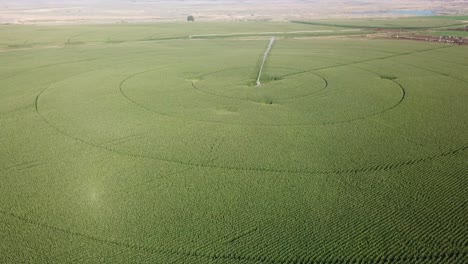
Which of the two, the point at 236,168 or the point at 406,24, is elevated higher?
the point at 406,24

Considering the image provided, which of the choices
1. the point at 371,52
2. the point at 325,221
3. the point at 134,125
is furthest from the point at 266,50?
the point at 325,221

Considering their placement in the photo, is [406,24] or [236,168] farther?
[406,24]

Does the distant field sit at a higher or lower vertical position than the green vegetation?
lower

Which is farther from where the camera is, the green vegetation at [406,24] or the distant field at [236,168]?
the green vegetation at [406,24]

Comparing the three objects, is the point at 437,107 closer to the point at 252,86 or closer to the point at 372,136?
the point at 372,136

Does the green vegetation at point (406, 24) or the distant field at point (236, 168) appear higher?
the green vegetation at point (406, 24)

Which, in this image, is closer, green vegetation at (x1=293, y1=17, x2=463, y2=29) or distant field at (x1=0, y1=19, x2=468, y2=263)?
distant field at (x1=0, y1=19, x2=468, y2=263)

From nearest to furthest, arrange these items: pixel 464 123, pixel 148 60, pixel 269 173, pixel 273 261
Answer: pixel 273 261 → pixel 269 173 → pixel 464 123 → pixel 148 60

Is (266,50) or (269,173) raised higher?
(266,50)
